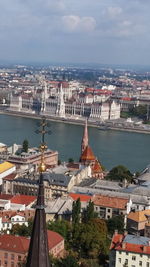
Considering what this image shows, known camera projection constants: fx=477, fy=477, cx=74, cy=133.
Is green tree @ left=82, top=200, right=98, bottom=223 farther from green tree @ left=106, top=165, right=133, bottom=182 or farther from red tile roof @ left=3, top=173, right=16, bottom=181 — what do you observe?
green tree @ left=106, top=165, right=133, bottom=182

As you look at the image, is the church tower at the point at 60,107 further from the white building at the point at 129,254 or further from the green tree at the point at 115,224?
the white building at the point at 129,254

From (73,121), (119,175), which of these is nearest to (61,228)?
(119,175)

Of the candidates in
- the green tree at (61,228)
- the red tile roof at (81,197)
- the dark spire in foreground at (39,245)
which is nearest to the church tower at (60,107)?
the red tile roof at (81,197)

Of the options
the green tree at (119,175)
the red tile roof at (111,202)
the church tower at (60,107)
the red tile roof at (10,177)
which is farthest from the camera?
the church tower at (60,107)

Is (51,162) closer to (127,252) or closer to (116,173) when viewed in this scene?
(116,173)

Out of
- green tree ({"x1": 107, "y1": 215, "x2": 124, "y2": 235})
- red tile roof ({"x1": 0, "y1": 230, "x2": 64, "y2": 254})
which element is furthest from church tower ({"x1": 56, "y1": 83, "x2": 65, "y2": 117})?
red tile roof ({"x1": 0, "y1": 230, "x2": 64, "y2": 254})

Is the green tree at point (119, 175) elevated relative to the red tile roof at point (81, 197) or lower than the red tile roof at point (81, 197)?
lower
